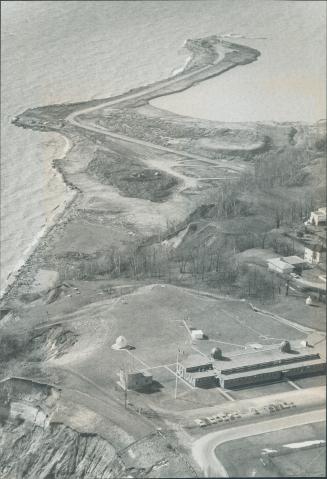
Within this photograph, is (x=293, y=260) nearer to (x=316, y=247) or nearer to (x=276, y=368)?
(x=316, y=247)

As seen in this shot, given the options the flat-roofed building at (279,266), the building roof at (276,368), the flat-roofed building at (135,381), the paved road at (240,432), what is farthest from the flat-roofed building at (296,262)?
the paved road at (240,432)

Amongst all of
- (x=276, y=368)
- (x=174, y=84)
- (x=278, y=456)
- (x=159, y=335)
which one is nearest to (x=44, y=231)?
(x=159, y=335)

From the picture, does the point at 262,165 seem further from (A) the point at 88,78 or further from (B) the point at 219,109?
(A) the point at 88,78

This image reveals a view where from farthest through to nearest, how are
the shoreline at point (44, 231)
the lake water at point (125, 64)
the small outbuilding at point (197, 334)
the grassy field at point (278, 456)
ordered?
Result: the lake water at point (125, 64), the shoreline at point (44, 231), the small outbuilding at point (197, 334), the grassy field at point (278, 456)

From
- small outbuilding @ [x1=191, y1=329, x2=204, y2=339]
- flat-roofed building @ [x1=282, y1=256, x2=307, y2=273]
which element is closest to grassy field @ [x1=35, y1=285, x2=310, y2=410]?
small outbuilding @ [x1=191, y1=329, x2=204, y2=339]

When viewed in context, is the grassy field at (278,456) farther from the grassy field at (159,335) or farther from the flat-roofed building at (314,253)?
the flat-roofed building at (314,253)

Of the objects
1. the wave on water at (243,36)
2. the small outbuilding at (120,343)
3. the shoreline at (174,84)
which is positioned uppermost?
the wave on water at (243,36)
